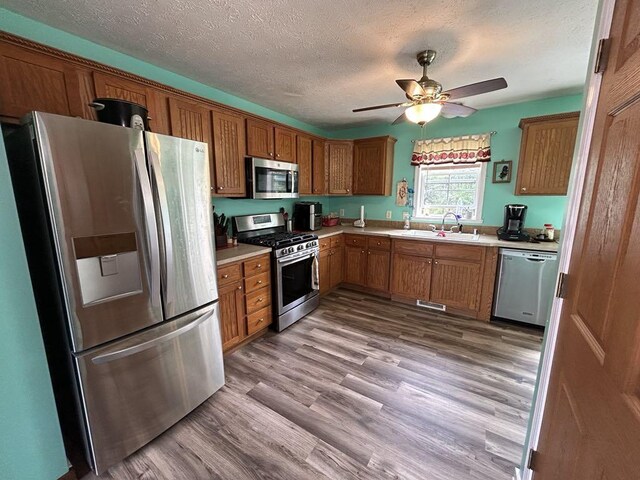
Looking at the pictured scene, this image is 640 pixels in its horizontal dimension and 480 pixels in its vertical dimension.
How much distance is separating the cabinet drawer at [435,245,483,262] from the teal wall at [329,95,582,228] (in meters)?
0.74

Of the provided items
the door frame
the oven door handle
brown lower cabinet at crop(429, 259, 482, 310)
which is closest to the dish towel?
the oven door handle

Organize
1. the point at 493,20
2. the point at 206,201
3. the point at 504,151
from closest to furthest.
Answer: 1. the point at 493,20
2. the point at 206,201
3. the point at 504,151

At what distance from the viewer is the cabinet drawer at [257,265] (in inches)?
97.0

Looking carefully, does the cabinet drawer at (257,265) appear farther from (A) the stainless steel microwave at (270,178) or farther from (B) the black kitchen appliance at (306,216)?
(B) the black kitchen appliance at (306,216)

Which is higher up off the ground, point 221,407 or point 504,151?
point 504,151

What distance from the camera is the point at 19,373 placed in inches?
46.3

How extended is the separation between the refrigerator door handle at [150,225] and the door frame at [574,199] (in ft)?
6.36

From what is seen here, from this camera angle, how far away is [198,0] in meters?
1.46

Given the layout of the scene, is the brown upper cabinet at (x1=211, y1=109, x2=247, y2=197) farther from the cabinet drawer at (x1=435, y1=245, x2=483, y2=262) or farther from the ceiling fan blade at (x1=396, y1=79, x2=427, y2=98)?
the cabinet drawer at (x1=435, y1=245, x2=483, y2=262)

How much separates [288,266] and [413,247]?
5.41 ft

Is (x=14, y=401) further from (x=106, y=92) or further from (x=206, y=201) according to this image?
(x=106, y=92)

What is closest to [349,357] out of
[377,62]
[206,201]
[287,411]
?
[287,411]

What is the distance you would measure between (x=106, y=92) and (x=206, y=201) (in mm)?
1004

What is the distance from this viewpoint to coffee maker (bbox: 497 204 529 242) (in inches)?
119
